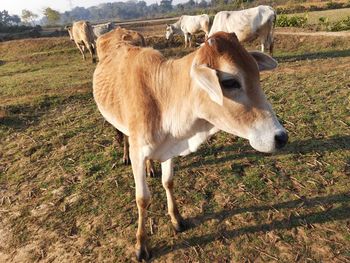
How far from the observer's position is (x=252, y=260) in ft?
11.5

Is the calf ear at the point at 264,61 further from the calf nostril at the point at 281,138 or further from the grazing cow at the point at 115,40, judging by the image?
the grazing cow at the point at 115,40

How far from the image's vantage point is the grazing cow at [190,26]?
1939cm

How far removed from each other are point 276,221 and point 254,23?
1075 cm

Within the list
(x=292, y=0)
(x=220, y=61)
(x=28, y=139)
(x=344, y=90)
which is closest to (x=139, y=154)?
(x=220, y=61)

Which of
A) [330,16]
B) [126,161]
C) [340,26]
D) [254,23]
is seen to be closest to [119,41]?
[126,161]

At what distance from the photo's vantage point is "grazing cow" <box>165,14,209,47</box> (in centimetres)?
1939

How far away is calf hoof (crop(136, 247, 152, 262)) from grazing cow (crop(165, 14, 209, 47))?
650 inches

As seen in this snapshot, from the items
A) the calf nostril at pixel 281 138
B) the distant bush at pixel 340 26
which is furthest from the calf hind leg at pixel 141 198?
the distant bush at pixel 340 26

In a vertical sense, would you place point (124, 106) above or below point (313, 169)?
above

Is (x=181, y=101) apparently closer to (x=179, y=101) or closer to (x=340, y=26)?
(x=179, y=101)

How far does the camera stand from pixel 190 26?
19.8 metres

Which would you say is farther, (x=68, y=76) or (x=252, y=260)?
(x=68, y=76)

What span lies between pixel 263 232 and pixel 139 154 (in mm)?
1660

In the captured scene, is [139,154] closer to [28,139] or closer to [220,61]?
[220,61]
